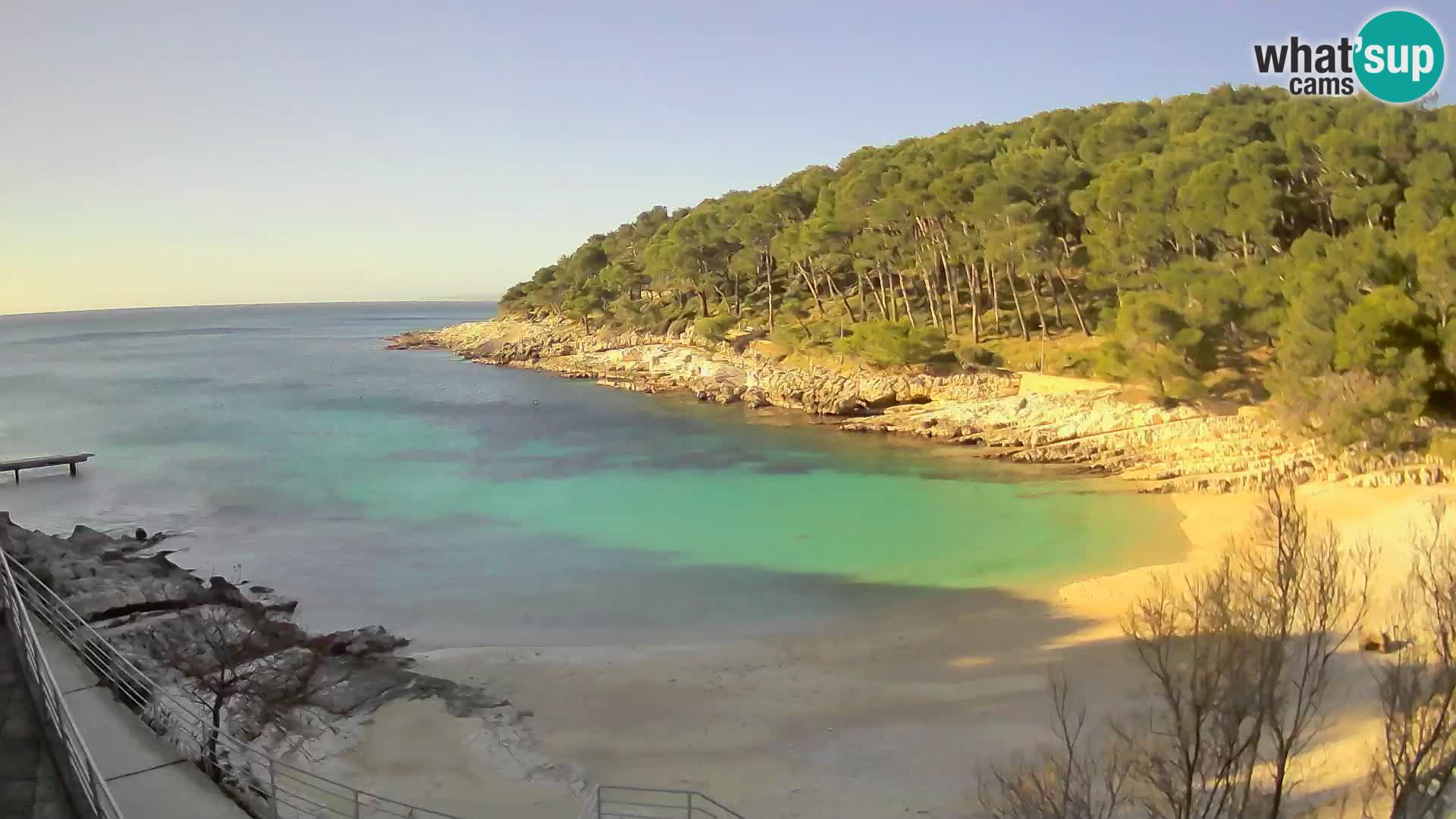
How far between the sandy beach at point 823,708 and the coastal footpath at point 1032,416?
6.56 m

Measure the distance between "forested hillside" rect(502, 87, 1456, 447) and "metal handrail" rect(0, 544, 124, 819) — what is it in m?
23.7

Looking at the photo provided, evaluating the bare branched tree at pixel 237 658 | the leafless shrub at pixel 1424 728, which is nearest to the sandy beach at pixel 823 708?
the bare branched tree at pixel 237 658

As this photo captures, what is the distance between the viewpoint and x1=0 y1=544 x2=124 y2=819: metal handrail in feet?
15.2

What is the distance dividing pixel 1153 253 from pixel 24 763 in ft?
111

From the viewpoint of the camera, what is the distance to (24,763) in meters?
5.38

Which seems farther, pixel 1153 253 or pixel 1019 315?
pixel 1019 315

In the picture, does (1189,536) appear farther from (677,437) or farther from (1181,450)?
(677,437)

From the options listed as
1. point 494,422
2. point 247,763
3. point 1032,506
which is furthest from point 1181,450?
point 494,422

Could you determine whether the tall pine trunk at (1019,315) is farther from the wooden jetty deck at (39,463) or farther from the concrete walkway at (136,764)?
the wooden jetty deck at (39,463)

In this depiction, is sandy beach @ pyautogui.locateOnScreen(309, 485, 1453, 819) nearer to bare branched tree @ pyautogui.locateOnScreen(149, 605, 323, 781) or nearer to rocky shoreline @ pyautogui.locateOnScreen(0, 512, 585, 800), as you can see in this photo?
rocky shoreline @ pyautogui.locateOnScreen(0, 512, 585, 800)

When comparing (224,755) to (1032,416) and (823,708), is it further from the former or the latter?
(1032,416)

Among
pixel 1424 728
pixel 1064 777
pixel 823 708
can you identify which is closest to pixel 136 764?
pixel 1064 777

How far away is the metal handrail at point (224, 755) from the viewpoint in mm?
6629

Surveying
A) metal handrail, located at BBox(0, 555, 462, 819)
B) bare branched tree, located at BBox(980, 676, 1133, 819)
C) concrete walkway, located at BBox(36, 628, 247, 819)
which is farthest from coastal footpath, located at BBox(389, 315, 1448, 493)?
concrete walkway, located at BBox(36, 628, 247, 819)
